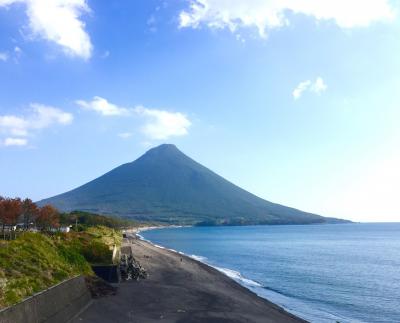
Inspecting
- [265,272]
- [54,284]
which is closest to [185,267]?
[265,272]

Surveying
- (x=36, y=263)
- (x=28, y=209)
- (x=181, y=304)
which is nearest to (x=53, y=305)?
(x=36, y=263)

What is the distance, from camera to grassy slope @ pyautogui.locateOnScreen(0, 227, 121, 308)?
18.8m

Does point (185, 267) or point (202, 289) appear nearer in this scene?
point (202, 289)

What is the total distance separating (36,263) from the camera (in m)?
24.7

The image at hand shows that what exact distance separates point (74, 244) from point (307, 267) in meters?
38.8

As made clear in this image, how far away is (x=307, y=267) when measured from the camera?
65.3m

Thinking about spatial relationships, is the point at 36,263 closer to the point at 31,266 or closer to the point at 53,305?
the point at 31,266

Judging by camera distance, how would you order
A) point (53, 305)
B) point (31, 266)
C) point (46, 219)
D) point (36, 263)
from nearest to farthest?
point (53, 305), point (31, 266), point (36, 263), point (46, 219)

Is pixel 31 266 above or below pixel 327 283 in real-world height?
above

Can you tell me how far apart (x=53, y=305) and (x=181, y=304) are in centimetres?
1170

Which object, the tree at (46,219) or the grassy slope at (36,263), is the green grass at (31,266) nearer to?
the grassy slope at (36,263)

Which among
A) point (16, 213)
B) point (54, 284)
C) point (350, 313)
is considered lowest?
point (350, 313)

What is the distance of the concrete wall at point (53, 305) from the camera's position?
53.1 ft

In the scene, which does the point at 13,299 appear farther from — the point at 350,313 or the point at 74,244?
the point at 350,313
